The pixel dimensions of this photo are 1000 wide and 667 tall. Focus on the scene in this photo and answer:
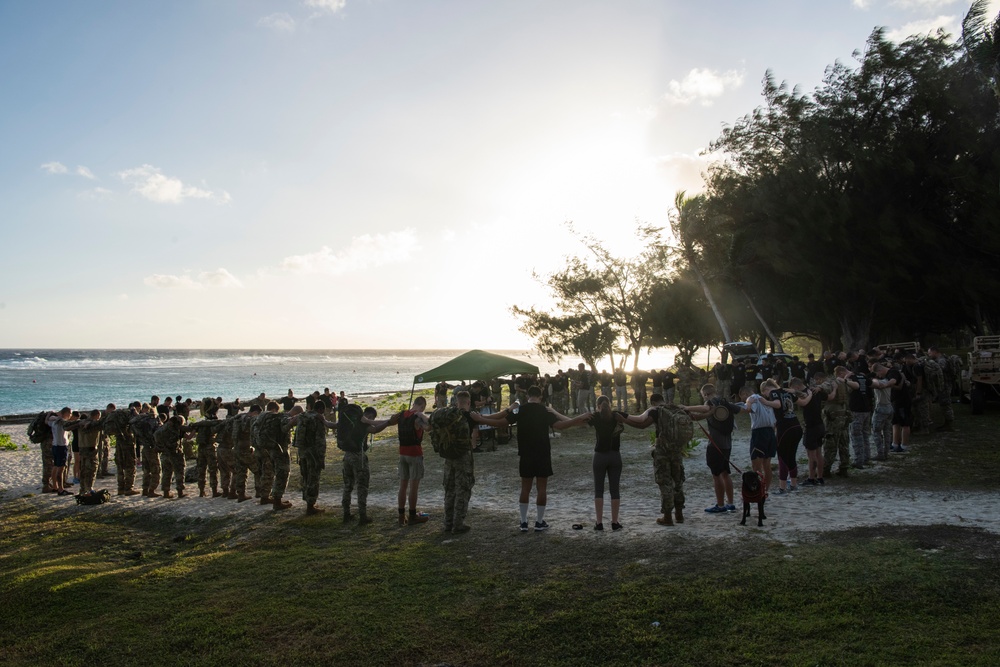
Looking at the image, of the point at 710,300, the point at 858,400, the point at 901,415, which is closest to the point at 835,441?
the point at 858,400

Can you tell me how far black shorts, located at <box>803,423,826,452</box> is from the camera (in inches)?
432

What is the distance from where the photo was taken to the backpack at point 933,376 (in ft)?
48.7

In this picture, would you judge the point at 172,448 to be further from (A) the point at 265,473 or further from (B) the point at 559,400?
(B) the point at 559,400

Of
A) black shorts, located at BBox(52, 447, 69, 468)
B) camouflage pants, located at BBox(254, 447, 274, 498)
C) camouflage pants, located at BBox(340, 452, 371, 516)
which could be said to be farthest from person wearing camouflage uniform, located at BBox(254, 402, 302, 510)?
black shorts, located at BBox(52, 447, 69, 468)

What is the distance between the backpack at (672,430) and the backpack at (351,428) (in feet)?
14.3

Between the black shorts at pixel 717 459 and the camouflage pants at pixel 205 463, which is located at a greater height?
the black shorts at pixel 717 459

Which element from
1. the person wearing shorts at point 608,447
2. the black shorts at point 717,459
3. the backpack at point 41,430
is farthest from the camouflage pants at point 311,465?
the backpack at point 41,430

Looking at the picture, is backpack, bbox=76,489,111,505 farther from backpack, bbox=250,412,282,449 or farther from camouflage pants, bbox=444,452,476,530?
Answer: camouflage pants, bbox=444,452,476,530

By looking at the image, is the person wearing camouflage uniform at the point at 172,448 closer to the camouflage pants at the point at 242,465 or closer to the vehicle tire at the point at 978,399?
the camouflage pants at the point at 242,465

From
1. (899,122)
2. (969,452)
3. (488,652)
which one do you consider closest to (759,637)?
(488,652)

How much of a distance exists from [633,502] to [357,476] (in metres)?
4.41

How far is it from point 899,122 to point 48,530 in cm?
3159

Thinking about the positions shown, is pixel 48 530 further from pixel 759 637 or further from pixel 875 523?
pixel 875 523

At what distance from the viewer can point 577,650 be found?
5.59 meters
